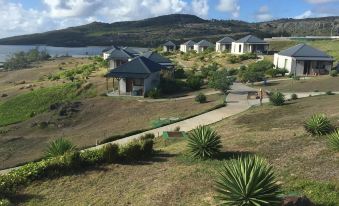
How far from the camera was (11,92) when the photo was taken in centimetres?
6312

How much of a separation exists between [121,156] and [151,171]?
2143mm

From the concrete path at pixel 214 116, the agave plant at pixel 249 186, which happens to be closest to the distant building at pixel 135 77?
the concrete path at pixel 214 116

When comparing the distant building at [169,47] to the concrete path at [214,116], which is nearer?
the concrete path at [214,116]

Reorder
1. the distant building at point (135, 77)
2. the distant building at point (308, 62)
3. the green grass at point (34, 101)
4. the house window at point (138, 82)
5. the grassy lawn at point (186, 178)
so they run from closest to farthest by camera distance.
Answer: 1. the grassy lawn at point (186, 178)
2. the distant building at point (135, 77)
3. the house window at point (138, 82)
4. the green grass at point (34, 101)
5. the distant building at point (308, 62)

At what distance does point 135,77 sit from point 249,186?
3688 cm

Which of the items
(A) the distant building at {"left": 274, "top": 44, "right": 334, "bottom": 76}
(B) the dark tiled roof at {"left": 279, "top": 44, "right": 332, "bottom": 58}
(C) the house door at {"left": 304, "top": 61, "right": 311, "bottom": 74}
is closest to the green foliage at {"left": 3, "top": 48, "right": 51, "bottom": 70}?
(B) the dark tiled roof at {"left": 279, "top": 44, "right": 332, "bottom": 58}

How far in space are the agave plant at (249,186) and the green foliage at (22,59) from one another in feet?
409

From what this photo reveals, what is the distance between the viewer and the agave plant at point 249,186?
34.8 ft

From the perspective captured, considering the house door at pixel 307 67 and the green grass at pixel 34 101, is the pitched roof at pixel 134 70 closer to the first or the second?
the green grass at pixel 34 101

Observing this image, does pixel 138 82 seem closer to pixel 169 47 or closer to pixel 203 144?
pixel 203 144

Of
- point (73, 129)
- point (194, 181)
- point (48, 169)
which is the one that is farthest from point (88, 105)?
point (194, 181)

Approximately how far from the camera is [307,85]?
44.9 meters

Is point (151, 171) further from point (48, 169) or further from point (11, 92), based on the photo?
point (11, 92)

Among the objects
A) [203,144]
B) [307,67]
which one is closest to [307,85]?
[307,67]
